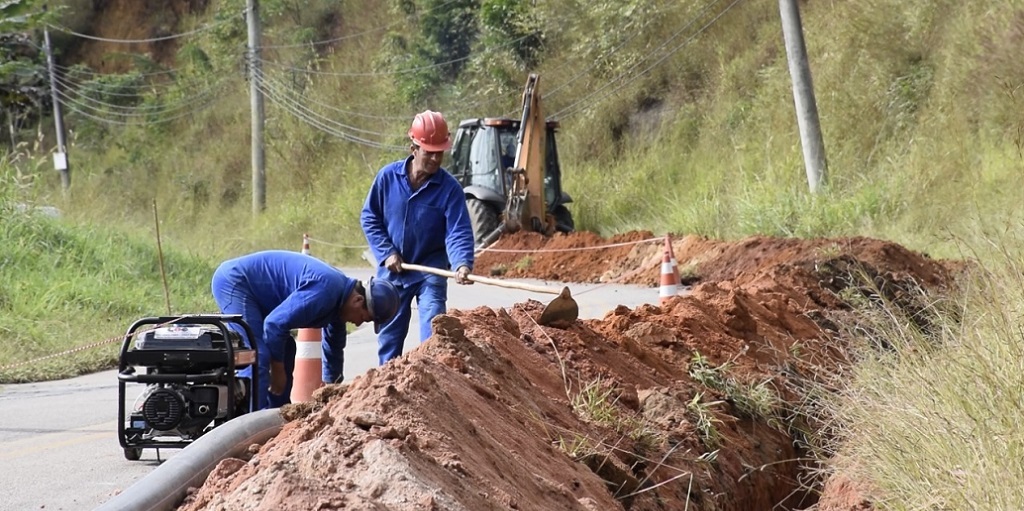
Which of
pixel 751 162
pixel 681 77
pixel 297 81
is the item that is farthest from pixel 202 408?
pixel 297 81

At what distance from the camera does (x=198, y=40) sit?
166 ft

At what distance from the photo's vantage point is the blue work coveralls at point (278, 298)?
24.6ft

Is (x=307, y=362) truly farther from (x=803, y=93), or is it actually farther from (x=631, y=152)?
(x=631, y=152)

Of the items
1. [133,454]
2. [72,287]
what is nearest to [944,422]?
[133,454]

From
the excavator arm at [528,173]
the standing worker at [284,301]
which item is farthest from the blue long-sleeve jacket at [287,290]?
the excavator arm at [528,173]

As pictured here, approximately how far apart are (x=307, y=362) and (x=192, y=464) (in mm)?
3011

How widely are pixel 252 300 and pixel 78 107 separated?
44.3 m

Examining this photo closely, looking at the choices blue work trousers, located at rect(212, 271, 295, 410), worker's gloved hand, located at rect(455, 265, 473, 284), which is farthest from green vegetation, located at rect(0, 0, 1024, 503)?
blue work trousers, located at rect(212, 271, 295, 410)

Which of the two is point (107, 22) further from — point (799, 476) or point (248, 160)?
point (799, 476)

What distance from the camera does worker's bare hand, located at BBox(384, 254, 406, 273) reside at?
8258mm

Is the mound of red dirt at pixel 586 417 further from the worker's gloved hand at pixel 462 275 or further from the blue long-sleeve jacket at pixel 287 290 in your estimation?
the blue long-sleeve jacket at pixel 287 290

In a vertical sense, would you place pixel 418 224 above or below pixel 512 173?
above

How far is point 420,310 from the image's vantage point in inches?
329

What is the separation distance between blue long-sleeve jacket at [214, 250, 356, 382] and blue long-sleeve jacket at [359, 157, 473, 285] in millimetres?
629
